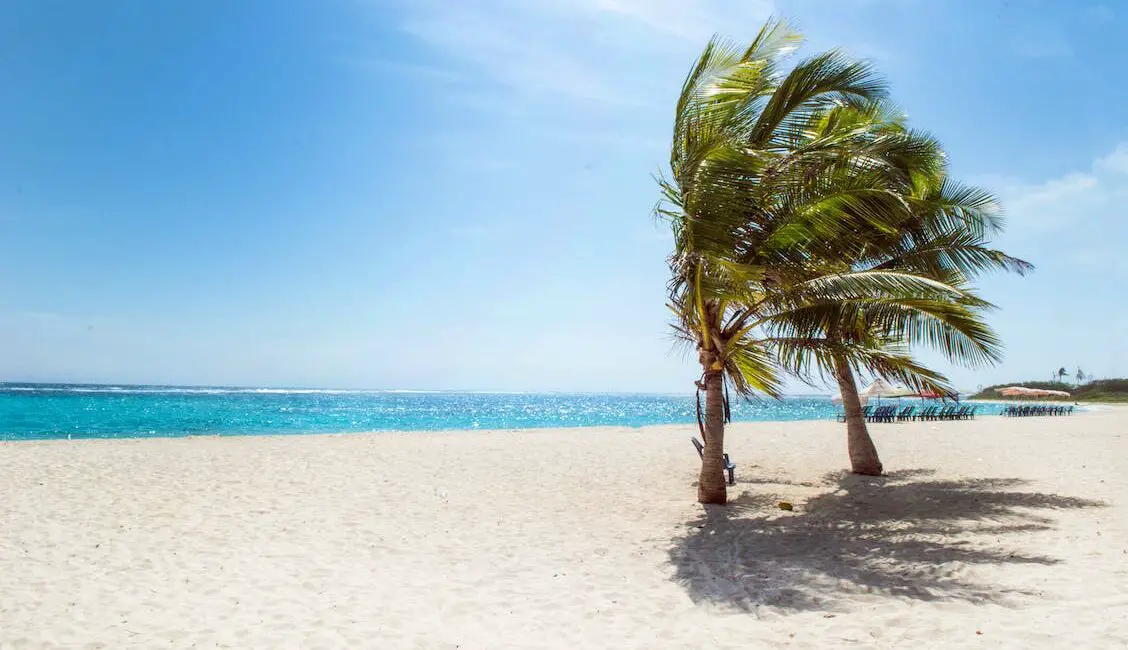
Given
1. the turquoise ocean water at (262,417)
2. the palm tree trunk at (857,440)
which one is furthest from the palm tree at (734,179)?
the palm tree trunk at (857,440)

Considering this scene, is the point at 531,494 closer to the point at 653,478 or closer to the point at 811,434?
the point at 653,478

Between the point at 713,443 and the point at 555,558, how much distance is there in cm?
314

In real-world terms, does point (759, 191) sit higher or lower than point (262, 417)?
higher

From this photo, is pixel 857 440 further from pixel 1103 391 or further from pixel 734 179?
pixel 1103 391

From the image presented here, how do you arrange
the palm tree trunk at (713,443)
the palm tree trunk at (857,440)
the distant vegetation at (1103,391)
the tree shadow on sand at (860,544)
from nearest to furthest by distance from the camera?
the tree shadow on sand at (860,544)
the palm tree trunk at (713,443)
the palm tree trunk at (857,440)
the distant vegetation at (1103,391)

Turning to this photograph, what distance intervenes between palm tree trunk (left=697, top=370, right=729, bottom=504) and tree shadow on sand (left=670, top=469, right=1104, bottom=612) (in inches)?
11.7

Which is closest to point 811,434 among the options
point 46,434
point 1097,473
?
point 1097,473

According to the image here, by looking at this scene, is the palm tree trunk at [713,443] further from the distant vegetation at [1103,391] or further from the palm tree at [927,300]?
the distant vegetation at [1103,391]

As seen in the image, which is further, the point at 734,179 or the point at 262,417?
the point at 262,417

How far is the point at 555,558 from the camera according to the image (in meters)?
6.46

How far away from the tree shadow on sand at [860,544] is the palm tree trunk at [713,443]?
0.97 feet

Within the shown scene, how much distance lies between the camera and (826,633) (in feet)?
14.2

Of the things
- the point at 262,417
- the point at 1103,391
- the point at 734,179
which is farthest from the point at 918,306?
the point at 1103,391

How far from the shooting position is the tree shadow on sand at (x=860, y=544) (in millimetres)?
5215
